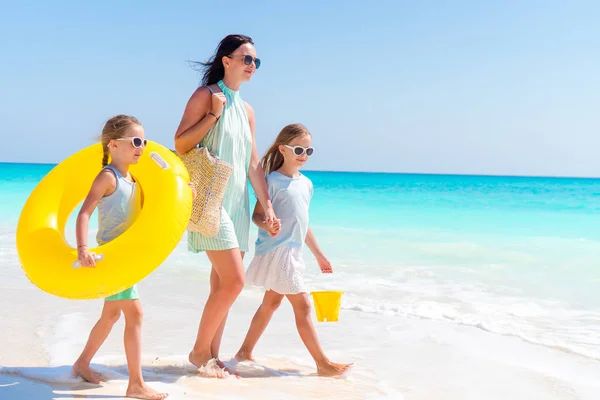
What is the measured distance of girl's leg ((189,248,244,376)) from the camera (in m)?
3.09

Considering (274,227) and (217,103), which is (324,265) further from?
(217,103)

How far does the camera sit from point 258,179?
3289 millimetres

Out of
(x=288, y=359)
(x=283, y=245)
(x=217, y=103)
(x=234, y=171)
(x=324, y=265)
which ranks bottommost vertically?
(x=288, y=359)

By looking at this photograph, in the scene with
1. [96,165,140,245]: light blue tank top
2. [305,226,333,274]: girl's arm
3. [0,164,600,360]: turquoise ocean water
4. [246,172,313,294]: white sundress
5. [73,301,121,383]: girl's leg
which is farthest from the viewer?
[0,164,600,360]: turquoise ocean water

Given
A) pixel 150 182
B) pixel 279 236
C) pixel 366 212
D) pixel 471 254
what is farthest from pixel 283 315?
pixel 366 212

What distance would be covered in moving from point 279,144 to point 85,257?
1.28 meters

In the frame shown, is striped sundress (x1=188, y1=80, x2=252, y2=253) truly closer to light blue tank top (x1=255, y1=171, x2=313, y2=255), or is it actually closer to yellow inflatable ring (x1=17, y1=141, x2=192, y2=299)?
light blue tank top (x1=255, y1=171, x2=313, y2=255)

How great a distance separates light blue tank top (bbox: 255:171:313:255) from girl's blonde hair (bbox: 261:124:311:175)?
10 centimetres

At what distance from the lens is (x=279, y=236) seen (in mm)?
3328

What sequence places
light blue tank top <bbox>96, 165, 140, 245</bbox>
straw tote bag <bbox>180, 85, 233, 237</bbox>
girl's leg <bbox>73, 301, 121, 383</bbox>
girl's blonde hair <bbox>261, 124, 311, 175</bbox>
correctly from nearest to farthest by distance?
light blue tank top <bbox>96, 165, 140, 245</bbox> → girl's leg <bbox>73, 301, 121, 383</bbox> → straw tote bag <bbox>180, 85, 233, 237</bbox> → girl's blonde hair <bbox>261, 124, 311, 175</bbox>

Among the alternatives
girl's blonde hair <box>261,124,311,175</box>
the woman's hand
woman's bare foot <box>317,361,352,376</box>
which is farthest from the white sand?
girl's blonde hair <box>261,124,311,175</box>

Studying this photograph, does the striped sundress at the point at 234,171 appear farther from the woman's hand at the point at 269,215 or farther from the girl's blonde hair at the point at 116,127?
the girl's blonde hair at the point at 116,127

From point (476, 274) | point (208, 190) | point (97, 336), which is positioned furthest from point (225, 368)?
point (476, 274)

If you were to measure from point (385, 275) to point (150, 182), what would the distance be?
4.41 m
